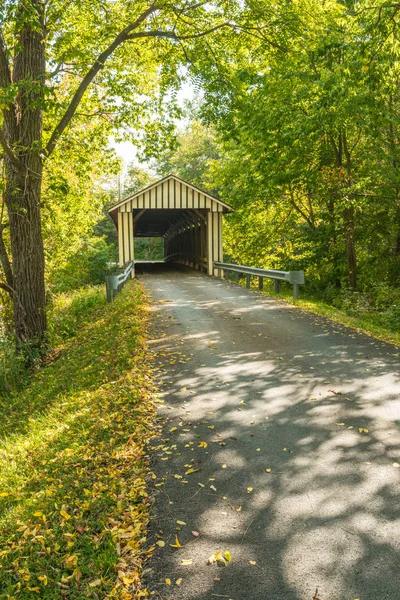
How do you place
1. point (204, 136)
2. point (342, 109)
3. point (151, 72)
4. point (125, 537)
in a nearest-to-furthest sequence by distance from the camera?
point (125, 537)
point (342, 109)
point (151, 72)
point (204, 136)

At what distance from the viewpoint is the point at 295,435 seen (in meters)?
4.53

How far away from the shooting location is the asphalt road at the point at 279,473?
278 cm

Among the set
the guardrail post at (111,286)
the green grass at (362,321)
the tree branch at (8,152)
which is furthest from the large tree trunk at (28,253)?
the green grass at (362,321)

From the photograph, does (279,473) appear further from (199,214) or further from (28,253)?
(199,214)

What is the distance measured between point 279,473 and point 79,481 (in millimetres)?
1688

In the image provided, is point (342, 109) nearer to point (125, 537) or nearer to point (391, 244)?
point (391, 244)

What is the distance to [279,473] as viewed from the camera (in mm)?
3875

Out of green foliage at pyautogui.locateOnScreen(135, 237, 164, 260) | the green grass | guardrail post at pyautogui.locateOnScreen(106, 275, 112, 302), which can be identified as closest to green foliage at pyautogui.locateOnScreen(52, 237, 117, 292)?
guardrail post at pyautogui.locateOnScreen(106, 275, 112, 302)

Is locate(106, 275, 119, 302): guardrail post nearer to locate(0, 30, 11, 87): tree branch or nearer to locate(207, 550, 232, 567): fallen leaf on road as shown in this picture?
Answer: locate(0, 30, 11, 87): tree branch

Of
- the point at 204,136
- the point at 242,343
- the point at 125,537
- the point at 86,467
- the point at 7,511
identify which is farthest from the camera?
the point at 204,136

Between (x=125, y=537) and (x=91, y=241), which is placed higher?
(x=91, y=241)

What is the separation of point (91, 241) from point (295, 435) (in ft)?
82.7

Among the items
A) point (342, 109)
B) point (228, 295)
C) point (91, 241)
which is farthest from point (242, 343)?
point (91, 241)

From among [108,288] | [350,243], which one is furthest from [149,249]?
[108,288]
